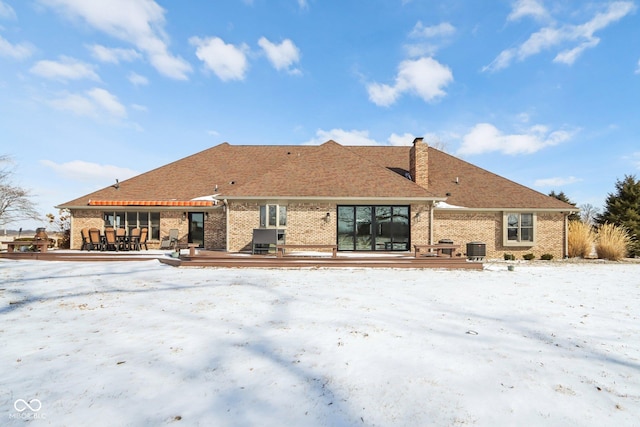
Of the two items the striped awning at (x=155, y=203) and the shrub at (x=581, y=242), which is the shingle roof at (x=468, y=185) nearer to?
the shrub at (x=581, y=242)

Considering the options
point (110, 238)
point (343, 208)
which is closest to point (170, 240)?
point (110, 238)

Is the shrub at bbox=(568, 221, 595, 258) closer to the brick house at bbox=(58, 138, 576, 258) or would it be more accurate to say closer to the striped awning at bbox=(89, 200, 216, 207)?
the brick house at bbox=(58, 138, 576, 258)

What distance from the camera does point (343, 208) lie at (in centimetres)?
1662

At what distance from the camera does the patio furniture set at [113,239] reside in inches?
674

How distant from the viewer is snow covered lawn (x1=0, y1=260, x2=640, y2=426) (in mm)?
2967

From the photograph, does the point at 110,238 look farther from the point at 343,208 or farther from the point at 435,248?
the point at 435,248

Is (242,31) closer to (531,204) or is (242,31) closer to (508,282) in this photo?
(508,282)

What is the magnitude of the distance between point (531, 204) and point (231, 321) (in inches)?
726

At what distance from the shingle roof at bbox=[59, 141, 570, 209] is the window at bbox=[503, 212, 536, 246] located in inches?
25.1

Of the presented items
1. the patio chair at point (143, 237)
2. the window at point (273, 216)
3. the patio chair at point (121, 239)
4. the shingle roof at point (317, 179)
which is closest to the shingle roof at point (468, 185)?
the shingle roof at point (317, 179)

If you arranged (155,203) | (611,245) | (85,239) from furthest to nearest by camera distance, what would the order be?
(155,203) → (85,239) → (611,245)

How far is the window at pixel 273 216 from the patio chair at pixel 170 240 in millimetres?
6164

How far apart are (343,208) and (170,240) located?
10.8 metres

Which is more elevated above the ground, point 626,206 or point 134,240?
point 626,206
